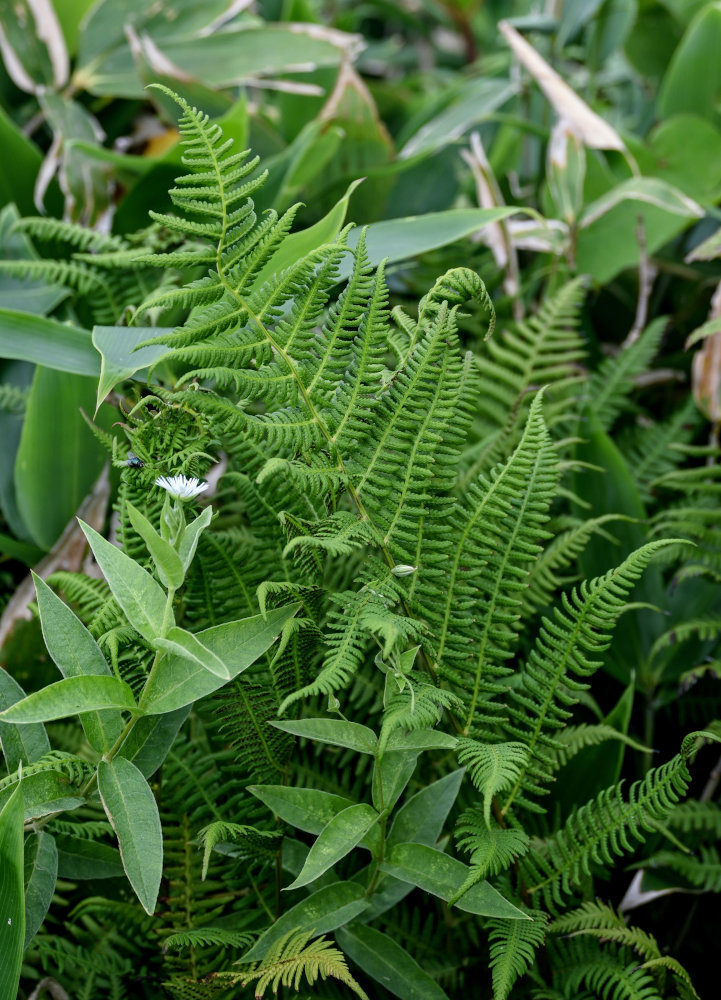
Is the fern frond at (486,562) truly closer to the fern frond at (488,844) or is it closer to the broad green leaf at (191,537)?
the fern frond at (488,844)

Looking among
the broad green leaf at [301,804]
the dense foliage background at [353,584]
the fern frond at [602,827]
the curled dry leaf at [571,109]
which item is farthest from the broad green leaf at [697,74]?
the broad green leaf at [301,804]

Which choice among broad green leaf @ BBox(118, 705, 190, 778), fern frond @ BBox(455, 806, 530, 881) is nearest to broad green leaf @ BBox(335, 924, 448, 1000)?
fern frond @ BBox(455, 806, 530, 881)

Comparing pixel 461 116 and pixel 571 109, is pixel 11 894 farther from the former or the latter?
pixel 461 116

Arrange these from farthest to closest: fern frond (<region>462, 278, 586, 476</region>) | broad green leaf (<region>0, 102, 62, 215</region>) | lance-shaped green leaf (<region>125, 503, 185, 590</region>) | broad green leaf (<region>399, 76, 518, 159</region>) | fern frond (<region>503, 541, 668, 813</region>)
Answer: broad green leaf (<region>399, 76, 518, 159</region>), broad green leaf (<region>0, 102, 62, 215</region>), fern frond (<region>462, 278, 586, 476</region>), fern frond (<region>503, 541, 668, 813</region>), lance-shaped green leaf (<region>125, 503, 185, 590</region>)

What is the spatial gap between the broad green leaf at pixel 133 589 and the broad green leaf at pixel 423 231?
49 cm

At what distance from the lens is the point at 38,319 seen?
2.86ft

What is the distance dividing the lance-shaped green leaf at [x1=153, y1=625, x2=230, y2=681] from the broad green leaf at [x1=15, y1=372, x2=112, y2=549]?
456 millimetres

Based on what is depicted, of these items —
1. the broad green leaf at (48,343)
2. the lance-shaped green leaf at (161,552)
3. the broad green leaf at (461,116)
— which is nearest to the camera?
the lance-shaped green leaf at (161,552)

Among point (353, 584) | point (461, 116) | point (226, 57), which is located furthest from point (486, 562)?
point (226, 57)

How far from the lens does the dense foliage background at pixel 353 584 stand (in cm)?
63

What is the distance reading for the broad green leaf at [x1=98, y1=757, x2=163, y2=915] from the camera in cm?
59

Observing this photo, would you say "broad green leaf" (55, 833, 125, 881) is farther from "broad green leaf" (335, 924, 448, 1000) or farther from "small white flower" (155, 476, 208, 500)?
"small white flower" (155, 476, 208, 500)

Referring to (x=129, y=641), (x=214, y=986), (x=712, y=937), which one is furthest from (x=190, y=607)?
(x=712, y=937)

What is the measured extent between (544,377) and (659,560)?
0.92 feet
